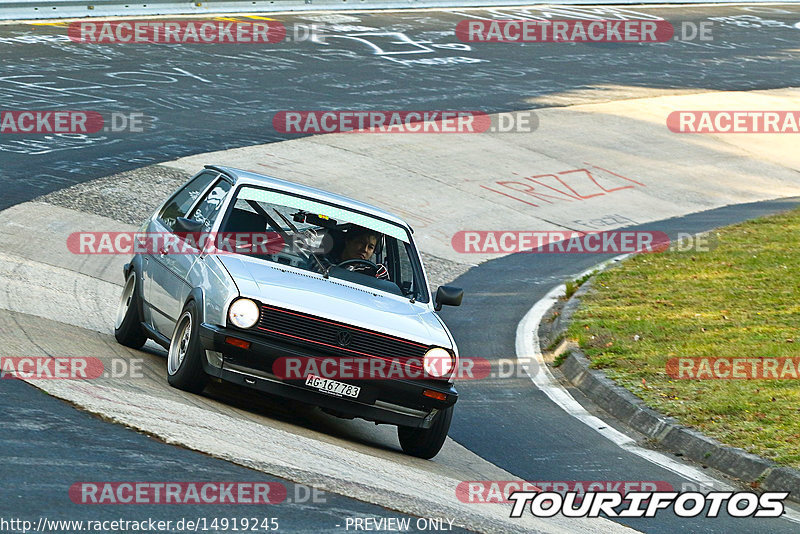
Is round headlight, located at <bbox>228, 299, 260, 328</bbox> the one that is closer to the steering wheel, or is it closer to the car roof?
the steering wheel

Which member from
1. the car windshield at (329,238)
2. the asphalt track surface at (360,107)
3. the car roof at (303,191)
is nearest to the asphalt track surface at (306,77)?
the asphalt track surface at (360,107)

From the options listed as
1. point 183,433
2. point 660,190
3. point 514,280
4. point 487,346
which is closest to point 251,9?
point 660,190

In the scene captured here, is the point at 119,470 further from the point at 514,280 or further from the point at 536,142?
the point at 536,142

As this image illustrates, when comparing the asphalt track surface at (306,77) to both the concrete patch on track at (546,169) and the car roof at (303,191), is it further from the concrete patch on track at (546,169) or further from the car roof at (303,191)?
the car roof at (303,191)

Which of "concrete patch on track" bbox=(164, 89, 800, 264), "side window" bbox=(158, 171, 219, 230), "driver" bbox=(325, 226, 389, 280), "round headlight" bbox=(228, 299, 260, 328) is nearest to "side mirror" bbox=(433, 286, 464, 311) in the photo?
"driver" bbox=(325, 226, 389, 280)

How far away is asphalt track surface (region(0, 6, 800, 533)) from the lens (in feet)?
20.5

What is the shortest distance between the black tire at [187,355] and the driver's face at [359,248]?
4.44 ft

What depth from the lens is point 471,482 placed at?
7.56 m

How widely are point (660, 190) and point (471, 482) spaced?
611 inches

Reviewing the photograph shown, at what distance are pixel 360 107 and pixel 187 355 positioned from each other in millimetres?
15947

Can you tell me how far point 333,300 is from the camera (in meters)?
7.82

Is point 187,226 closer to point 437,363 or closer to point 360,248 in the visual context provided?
point 360,248

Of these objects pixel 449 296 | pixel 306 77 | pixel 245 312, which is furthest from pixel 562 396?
pixel 306 77

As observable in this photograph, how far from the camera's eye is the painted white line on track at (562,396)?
28.1 ft
